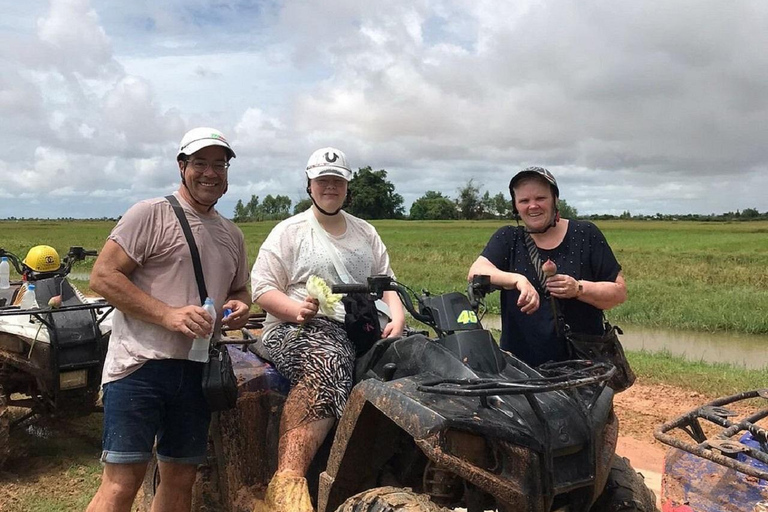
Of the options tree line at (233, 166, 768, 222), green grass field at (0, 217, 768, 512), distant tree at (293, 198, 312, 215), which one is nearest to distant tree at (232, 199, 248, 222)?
tree line at (233, 166, 768, 222)

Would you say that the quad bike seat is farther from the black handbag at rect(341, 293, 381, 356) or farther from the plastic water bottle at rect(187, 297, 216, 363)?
the black handbag at rect(341, 293, 381, 356)

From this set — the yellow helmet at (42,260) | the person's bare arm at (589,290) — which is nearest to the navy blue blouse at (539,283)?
the person's bare arm at (589,290)

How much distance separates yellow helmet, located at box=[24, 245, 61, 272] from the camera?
22.5 ft

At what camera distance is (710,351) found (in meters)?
13.0

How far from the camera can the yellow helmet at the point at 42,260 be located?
6.85 m

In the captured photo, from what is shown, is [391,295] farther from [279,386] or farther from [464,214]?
[464,214]

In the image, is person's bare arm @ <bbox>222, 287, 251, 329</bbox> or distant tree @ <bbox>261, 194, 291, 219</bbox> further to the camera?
distant tree @ <bbox>261, 194, 291, 219</bbox>

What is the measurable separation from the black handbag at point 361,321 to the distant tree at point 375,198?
70988 millimetres

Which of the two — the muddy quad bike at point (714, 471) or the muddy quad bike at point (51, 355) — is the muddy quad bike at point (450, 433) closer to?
the muddy quad bike at point (714, 471)

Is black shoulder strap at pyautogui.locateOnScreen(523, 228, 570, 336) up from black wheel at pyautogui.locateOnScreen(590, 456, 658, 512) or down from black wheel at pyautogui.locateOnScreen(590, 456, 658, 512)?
up

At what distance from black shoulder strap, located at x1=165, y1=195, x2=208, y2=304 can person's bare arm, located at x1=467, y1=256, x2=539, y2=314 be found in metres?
1.33

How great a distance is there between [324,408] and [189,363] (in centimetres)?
70

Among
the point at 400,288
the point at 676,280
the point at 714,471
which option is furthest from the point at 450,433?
the point at 676,280

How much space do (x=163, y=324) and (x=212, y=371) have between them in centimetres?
36
